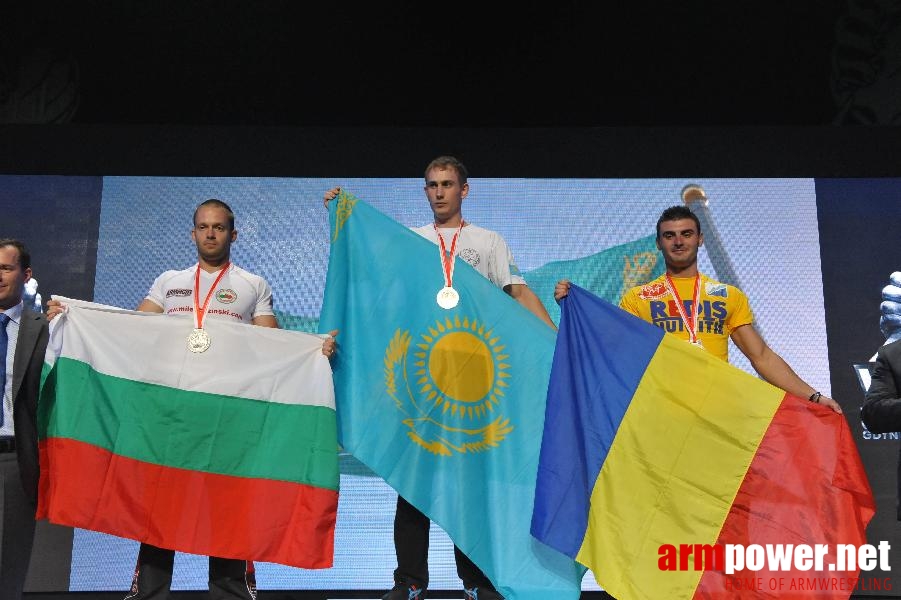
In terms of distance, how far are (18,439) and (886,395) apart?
305cm

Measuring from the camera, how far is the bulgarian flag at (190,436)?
9.62 feet

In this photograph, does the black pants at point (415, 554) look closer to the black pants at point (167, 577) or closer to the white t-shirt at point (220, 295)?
the black pants at point (167, 577)

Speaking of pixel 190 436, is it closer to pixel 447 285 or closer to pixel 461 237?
pixel 447 285

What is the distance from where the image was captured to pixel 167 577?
9.61 ft
